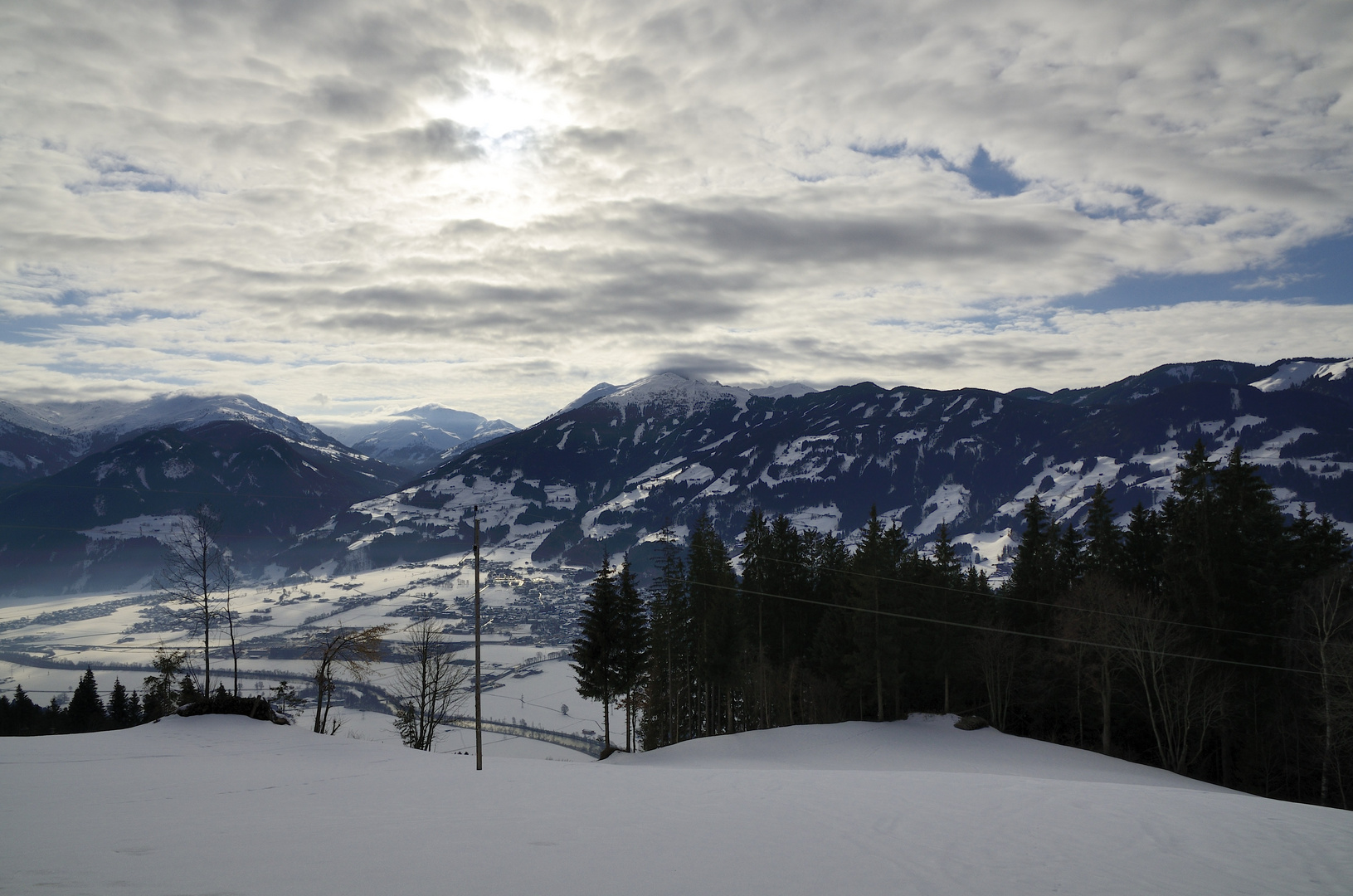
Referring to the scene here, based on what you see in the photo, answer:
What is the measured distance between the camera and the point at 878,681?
40.9 metres

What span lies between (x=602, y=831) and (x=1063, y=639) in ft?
100

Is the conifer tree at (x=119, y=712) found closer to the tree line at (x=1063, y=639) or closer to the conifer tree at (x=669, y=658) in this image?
the conifer tree at (x=669, y=658)

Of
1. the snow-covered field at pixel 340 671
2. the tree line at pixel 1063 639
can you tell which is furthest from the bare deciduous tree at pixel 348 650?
the snow-covered field at pixel 340 671

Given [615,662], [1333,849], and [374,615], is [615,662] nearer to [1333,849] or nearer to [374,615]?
[1333,849]

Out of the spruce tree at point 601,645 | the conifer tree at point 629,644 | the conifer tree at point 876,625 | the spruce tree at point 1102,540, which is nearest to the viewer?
the spruce tree at point 601,645

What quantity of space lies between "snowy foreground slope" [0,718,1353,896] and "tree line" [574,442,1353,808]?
62.5 ft

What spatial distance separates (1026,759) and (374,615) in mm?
177542

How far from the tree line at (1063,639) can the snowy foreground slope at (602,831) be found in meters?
19.1

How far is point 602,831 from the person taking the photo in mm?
10758

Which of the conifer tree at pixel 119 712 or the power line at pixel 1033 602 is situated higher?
the power line at pixel 1033 602

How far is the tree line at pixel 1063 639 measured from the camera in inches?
1254

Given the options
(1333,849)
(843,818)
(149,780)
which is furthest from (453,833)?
(1333,849)

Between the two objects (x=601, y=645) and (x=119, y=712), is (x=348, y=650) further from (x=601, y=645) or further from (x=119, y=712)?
(x=119, y=712)

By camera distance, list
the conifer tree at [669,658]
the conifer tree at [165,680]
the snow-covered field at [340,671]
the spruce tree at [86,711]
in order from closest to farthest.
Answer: the conifer tree at [165,680] → the conifer tree at [669,658] → the spruce tree at [86,711] → the snow-covered field at [340,671]
